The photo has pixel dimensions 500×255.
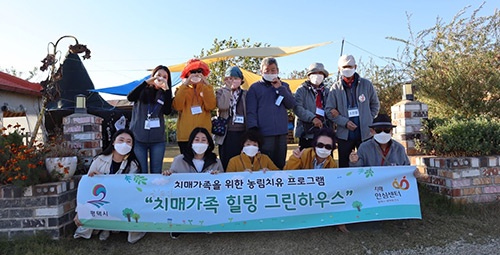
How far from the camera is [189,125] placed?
3.88 m

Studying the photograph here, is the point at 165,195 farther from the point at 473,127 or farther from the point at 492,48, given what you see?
the point at 492,48

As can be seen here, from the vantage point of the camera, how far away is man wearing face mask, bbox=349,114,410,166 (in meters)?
3.59

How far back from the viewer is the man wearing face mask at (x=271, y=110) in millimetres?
3941

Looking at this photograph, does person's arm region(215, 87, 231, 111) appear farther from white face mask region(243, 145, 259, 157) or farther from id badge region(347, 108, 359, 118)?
id badge region(347, 108, 359, 118)

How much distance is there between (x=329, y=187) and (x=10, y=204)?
115 inches

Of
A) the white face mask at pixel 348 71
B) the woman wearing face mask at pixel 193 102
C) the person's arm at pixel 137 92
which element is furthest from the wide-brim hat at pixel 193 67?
the white face mask at pixel 348 71

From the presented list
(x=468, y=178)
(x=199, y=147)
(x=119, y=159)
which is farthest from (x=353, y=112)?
(x=119, y=159)

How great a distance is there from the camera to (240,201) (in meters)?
3.23

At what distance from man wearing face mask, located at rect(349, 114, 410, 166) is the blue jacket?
2.91 ft

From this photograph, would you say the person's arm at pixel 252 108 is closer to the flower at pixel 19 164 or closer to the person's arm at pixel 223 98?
the person's arm at pixel 223 98

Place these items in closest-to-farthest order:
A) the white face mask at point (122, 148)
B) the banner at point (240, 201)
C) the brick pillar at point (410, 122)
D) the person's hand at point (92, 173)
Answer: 1. the banner at point (240, 201)
2. the person's hand at point (92, 173)
3. the white face mask at point (122, 148)
4. the brick pillar at point (410, 122)

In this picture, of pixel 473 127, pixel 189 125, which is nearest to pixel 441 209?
pixel 473 127

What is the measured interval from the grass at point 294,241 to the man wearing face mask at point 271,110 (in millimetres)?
1006

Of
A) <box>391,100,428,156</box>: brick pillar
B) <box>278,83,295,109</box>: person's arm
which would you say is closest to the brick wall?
<box>391,100,428,156</box>: brick pillar
